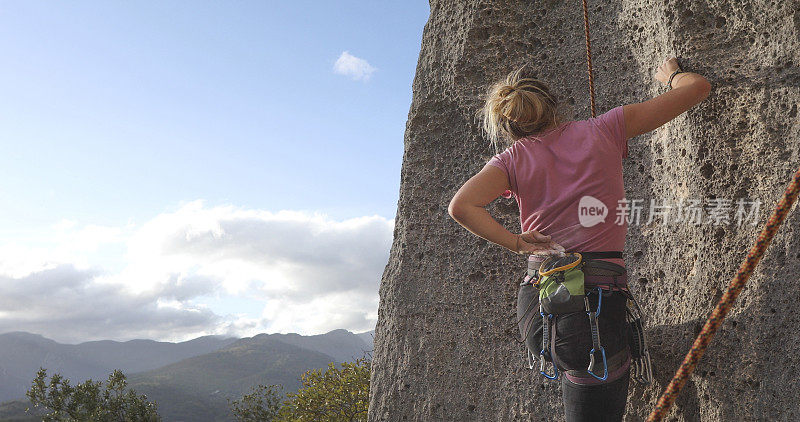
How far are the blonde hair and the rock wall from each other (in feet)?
4.62

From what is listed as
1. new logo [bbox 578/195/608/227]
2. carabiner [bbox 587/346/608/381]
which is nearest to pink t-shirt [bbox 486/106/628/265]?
new logo [bbox 578/195/608/227]

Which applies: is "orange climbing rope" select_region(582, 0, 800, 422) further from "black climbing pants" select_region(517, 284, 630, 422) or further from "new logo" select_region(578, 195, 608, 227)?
"new logo" select_region(578, 195, 608, 227)

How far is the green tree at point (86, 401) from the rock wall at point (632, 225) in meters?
19.7

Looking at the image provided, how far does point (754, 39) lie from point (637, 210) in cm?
112

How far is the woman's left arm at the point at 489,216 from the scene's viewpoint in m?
2.36

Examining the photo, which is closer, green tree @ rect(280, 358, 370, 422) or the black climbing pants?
the black climbing pants

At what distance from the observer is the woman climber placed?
234 centimetres

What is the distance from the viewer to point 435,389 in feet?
14.3

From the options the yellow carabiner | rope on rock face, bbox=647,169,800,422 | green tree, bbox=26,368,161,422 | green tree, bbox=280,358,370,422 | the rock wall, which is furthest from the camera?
green tree, bbox=26,368,161,422

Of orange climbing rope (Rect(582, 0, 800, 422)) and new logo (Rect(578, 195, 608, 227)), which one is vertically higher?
new logo (Rect(578, 195, 608, 227))

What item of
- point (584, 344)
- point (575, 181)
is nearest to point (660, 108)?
point (575, 181)

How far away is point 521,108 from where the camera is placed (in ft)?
7.82

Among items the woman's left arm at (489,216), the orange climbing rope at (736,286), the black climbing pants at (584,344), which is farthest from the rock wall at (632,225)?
the woman's left arm at (489,216)

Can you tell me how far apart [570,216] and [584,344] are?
478mm
